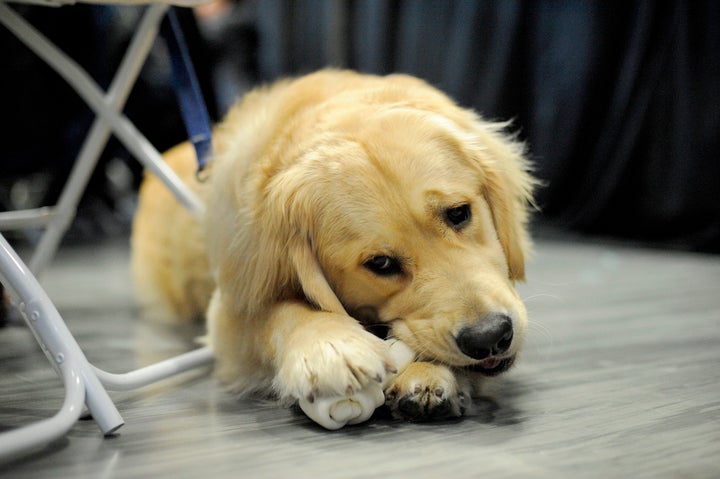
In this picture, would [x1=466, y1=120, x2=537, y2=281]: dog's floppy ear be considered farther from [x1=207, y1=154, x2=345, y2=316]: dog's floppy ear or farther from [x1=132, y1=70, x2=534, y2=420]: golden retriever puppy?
[x1=207, y1=154, x2=345, y2=316]: dog's floppy ear

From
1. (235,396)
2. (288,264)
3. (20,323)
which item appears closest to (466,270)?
(288,264)

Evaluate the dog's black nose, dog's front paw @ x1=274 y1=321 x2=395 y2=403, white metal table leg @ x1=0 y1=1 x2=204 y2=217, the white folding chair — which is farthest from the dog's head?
white metal table leg @ x1=0 y1=1 x2=204 y2=217

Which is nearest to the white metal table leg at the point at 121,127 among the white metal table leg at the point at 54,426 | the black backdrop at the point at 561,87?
the white metal table leg at the point at 54,426

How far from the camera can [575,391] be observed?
162 cm

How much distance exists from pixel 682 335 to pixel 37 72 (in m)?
4.69

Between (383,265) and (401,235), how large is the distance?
3.1 inches

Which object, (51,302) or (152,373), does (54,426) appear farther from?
(152,373)

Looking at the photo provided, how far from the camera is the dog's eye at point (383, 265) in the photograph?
5.09 ft

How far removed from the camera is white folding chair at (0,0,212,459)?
1.29 metres

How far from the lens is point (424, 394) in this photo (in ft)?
4.66

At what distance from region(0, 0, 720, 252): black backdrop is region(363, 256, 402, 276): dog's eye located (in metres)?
2.88

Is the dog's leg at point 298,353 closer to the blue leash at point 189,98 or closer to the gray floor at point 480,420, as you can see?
the gray floor at point 480,420

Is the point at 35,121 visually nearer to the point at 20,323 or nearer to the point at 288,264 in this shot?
the point at 20,323

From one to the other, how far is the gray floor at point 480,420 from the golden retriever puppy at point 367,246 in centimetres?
10
